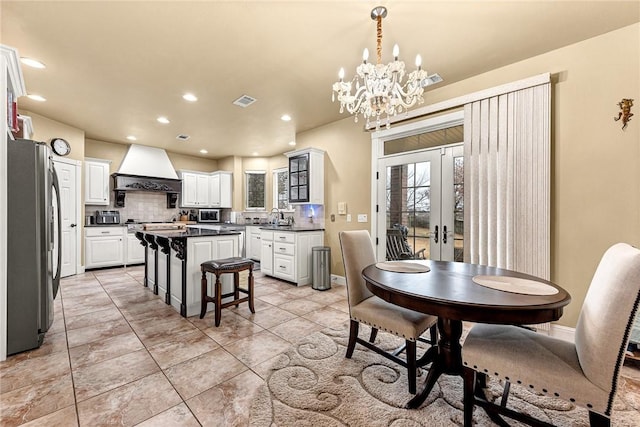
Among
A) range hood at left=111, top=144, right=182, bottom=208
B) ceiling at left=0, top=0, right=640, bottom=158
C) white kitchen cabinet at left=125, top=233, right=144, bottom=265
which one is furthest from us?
range hood at left=111, top=144, right=182, bottom=208

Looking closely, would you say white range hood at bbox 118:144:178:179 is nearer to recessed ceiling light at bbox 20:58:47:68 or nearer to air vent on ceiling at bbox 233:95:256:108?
recessed ceiling light at bbox 20:58:47:68

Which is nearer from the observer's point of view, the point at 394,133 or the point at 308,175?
the point at 394,133

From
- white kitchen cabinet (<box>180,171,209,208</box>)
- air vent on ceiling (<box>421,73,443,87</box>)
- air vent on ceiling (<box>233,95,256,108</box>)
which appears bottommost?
white kitchen cabinet (<box>180,171,209,208</box>)

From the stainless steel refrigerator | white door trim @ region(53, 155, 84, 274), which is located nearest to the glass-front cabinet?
the stainless steel refrigerator

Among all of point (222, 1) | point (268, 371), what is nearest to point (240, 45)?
point (222, 1)

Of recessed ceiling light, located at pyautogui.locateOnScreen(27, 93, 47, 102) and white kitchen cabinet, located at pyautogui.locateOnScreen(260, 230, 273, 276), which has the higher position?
recessed ceiling light, located at pyautogui.locateOnScreen(27, 93, 47, 102)

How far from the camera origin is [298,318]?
302cm

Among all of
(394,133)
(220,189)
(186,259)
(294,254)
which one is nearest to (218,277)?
(186,259)

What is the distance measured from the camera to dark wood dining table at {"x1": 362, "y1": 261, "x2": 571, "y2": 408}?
126 centimetres

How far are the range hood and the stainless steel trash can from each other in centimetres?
452

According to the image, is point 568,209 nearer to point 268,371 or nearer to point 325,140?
point 268,371

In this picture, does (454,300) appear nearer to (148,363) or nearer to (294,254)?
(148,363)

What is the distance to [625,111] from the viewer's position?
2238 mm

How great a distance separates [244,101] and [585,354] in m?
4.14
